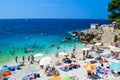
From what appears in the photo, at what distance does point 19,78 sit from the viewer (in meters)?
19.3

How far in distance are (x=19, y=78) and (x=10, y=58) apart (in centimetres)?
1107

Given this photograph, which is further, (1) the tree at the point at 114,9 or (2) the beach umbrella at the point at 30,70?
(1) the tree at the point at 114,9

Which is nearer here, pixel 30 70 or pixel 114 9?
pixel 30 70

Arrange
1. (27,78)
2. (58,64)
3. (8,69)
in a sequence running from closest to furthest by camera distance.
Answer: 1. (27,78)
2. (8,69)
3. (58,64)

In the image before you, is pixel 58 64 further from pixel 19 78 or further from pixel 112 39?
pixel 112 39

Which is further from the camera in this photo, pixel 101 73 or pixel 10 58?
pixel 10 58

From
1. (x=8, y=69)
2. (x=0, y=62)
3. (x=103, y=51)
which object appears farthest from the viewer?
(x=103, y=51)

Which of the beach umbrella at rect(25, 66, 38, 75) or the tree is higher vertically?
the tree

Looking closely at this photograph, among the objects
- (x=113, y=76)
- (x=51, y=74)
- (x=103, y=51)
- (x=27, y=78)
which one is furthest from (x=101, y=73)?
(x=103, y=51)

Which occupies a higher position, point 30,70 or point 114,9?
point 114,9

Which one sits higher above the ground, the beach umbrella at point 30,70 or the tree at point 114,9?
the tree at point 114,9

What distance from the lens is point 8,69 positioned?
2106 centimetres

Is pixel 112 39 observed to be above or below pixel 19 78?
above

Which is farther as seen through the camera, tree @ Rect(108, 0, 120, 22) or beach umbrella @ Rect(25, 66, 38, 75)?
tree @ Rect(108, 0, 120, 22)
